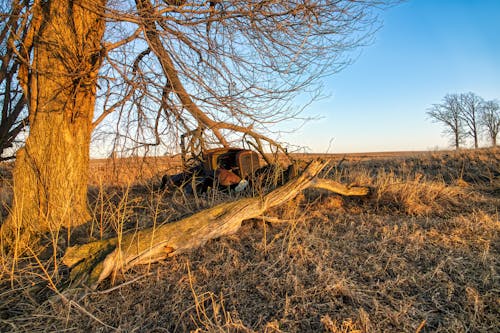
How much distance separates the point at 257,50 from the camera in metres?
3.63

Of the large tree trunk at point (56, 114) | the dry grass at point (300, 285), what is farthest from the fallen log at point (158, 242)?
the large tree trunk at point (56, 114)

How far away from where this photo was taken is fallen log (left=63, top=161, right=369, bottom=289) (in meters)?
2.30

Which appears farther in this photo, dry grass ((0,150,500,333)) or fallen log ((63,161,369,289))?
fallen log ((63,161,369,289))

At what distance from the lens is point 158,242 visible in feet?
8.40

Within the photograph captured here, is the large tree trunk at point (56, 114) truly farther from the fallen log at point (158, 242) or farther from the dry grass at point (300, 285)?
the fallen log at point (158, 242)

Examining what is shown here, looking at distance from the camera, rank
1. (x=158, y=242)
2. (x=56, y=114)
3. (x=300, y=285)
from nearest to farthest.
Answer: (x=300, y=285) → (x=158, y=242) → (x=56, y=114)

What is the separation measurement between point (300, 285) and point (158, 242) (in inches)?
47.2

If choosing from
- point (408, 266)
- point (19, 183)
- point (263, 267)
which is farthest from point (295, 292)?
point (19, 183)

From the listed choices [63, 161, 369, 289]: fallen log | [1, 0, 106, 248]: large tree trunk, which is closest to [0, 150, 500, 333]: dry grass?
[63, 161, 369, 289]: fallen log

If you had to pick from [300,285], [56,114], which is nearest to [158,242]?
[300,285]

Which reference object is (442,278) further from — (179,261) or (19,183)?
(19,183)

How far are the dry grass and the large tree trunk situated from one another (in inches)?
20.0

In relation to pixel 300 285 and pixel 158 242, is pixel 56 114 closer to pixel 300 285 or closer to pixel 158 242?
pixel 158 242

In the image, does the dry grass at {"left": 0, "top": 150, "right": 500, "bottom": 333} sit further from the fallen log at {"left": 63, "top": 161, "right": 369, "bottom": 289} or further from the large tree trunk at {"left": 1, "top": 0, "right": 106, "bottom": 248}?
the large tree trunk at {"left": 1, "top": 0, "right": 106, "bottom": 248}
